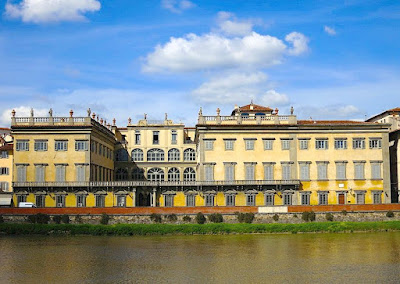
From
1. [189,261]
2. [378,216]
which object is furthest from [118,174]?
[189,261]

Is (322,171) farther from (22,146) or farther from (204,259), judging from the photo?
(22,146)

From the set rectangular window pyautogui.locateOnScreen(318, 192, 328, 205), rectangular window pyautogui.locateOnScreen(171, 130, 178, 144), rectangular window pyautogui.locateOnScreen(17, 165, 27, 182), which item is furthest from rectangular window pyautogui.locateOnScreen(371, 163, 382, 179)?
rectangular window pyautogui.locateOnScreen(17, 165, 27, 182)

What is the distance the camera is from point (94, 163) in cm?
6638

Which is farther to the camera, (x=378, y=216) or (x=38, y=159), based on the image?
(x=38, y=159)

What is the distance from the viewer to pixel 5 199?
2633 inches

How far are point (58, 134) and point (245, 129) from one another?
2061 centimetres

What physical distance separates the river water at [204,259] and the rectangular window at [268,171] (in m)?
14.1

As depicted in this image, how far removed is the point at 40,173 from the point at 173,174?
68.8 feet

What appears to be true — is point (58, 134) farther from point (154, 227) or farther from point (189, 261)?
point (189, 261)

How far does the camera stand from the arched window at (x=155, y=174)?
8000 centimetres

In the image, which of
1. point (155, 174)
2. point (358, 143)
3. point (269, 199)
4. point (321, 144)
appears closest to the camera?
point (269, 199)

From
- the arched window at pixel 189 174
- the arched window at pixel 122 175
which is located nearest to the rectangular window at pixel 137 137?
the arched window at pixel 122 175

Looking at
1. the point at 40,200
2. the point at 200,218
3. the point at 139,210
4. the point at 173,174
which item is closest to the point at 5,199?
the point at 40,200

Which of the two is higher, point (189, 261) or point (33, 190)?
point (33, 190)
